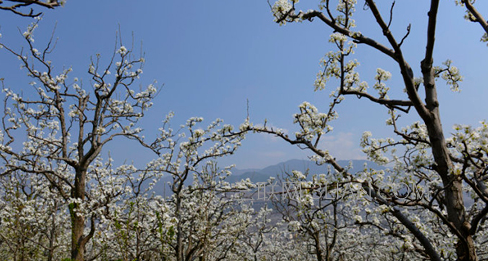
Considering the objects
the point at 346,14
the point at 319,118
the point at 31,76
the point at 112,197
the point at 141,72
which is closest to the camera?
the point at 346,14

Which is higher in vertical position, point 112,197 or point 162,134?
point 162,134

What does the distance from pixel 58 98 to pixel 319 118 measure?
29.6 feet

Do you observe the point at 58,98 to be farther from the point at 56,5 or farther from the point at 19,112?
the point at 56,5

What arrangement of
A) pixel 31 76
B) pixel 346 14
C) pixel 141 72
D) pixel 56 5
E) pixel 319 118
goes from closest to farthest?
pixel 56 5 → pixel 346 14 → pixel 319 118 → pixel 31 76 → pixel 141 72

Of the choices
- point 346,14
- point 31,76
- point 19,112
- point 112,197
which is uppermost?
point 31,76

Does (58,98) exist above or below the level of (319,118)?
above

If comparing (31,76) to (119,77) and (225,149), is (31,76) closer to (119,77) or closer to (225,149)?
(119,77)

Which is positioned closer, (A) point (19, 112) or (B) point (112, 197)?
(B) point (112, 197)

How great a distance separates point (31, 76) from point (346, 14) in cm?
984

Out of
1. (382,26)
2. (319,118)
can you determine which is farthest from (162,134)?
(382,26)

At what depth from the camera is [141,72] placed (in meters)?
10.4

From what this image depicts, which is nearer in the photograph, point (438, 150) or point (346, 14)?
point (438, 150)

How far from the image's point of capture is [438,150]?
11.7ft

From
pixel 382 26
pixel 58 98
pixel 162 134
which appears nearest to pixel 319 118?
pixel 382 26
